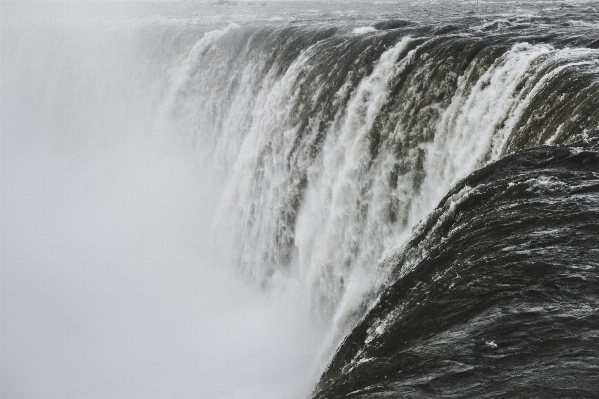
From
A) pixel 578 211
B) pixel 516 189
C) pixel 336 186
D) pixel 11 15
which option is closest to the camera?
pixel 578 211

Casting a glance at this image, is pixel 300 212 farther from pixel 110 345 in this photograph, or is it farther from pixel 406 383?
pixel 406 383

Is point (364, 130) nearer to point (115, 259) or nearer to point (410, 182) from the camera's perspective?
point (410, 182)

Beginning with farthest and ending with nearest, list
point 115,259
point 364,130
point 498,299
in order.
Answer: point 115,259 → point 364,130 → point 498,299

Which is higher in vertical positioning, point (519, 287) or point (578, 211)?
point (578, 211)

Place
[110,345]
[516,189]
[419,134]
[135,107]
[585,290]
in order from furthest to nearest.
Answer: [135,107], [110,345], [419,134], [516,189], [585,290]

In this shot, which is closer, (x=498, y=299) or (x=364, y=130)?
(x=498, y=299)

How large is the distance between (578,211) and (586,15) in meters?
14.6

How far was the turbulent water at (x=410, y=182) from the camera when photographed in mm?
4559

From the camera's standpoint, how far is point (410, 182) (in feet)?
36.8

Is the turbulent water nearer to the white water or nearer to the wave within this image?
the wave

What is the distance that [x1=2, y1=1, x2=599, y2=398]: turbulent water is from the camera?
15.0 feet

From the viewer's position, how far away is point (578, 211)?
5.78 metres

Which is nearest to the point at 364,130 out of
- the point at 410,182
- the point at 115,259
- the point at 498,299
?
the point at 410,182

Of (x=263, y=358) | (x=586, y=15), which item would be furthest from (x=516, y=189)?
(x=586, y=15)
